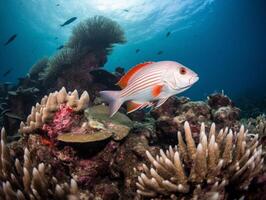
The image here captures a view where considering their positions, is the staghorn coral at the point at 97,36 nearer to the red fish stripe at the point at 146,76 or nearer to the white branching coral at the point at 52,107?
the white branching coral at the point at 52,107

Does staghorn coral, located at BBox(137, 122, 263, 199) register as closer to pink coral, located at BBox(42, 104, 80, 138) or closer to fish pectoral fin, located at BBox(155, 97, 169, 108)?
fish pectoral fin, located at BBox(155, 97, 169, 108)

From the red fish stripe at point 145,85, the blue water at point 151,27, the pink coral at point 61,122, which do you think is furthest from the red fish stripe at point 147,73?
the blue water at point 151,27

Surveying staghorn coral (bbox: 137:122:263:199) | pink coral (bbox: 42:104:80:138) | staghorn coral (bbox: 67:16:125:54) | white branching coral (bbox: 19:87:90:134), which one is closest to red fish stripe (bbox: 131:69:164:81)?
Answer: staghorn coral (bbox: 137:122:263:199)

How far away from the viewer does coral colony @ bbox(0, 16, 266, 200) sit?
2.59m

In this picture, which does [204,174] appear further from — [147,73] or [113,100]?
[113,100]

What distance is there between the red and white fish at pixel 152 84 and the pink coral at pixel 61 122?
36.1 inches

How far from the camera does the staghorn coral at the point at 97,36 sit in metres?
10.8

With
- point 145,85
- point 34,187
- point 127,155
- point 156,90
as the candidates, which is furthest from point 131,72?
point 34,187

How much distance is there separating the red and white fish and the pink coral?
36.1 inches

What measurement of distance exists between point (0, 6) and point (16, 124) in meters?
33.2

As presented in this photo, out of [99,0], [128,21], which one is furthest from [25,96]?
[128,21]

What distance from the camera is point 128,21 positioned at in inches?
1797

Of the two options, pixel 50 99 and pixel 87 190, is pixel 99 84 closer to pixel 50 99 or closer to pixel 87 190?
pixel 50 99

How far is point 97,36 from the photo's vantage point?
10836mm
